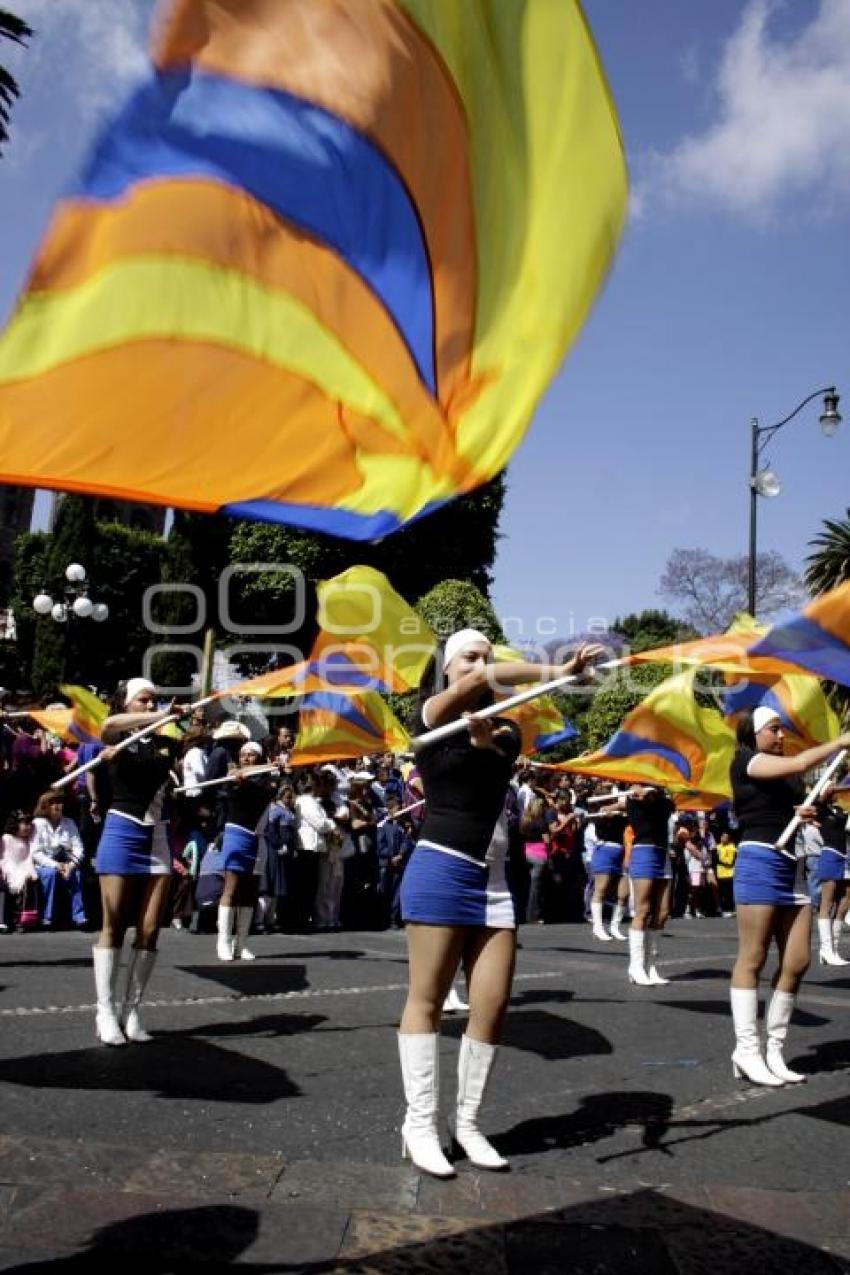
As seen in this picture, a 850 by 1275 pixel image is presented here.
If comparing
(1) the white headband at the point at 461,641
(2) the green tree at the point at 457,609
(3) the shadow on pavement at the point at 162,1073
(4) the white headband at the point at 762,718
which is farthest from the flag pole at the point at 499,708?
(2) the green tree at the point at 457,609

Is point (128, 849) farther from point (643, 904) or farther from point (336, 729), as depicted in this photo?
point (643, 904)

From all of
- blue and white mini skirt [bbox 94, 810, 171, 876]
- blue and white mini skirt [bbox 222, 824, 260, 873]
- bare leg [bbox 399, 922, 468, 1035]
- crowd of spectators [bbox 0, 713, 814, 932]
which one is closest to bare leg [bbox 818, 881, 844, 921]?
crowd of spectators [bbox 0, 713, 814, 932]

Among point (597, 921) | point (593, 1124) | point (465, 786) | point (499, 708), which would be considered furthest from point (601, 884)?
point (499, 708)

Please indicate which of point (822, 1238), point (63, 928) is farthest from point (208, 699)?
point (63, 928)

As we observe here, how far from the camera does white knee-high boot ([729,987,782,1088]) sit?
658cm

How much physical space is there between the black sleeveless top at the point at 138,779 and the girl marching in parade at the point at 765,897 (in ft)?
10.9

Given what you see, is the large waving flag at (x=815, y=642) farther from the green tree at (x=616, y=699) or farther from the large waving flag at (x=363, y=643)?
the green tree at (x=616, y=699)

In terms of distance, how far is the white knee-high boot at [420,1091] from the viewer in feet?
15.2

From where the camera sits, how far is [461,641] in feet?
16.4

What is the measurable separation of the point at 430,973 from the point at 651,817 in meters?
6.58

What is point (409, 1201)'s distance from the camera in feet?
13.9

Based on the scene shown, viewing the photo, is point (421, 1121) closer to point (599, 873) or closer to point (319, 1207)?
point (319, 1207)

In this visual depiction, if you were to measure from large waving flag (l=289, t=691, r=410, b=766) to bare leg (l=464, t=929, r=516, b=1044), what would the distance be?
6.69 m

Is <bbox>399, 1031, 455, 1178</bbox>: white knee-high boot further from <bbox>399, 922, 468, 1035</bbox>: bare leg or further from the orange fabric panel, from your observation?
the orange fabric panel
